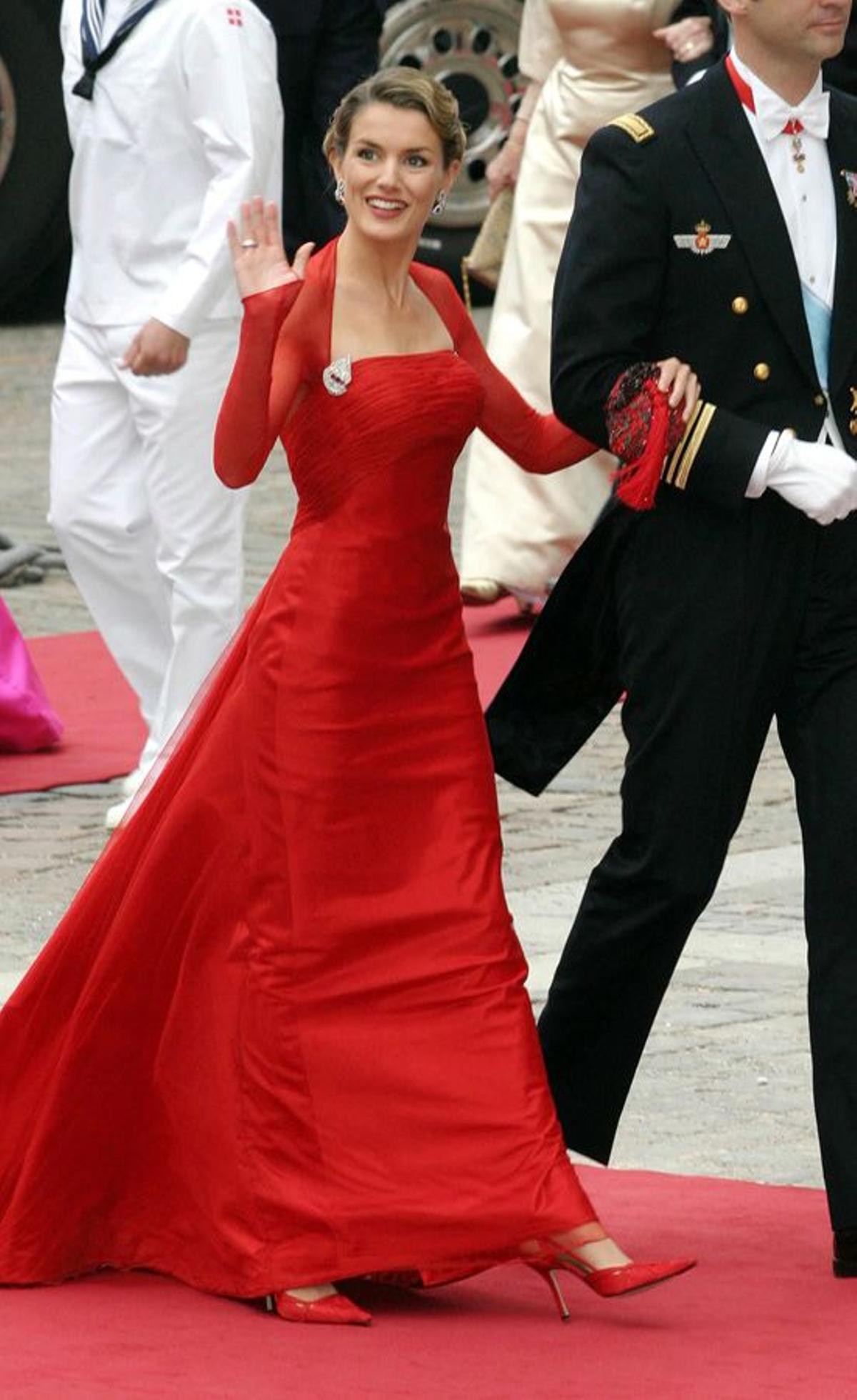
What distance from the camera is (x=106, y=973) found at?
4734 millimetres

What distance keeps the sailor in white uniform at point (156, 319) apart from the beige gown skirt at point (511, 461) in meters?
2.04

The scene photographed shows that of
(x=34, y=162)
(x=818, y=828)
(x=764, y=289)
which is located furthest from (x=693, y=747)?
(x=34, y=162)

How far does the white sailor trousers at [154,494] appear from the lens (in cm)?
744

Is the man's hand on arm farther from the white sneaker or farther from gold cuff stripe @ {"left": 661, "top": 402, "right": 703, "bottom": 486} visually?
gold cuff stripe @ {"left": 661, "top": 402, "right": 703, "bottom": 486}

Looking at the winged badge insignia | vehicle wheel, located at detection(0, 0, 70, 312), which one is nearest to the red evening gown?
the winged badge insignia

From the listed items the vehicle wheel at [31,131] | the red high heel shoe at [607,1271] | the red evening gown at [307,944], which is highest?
the red evening gown at [307,944]

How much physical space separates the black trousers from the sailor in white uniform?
240 centimetres

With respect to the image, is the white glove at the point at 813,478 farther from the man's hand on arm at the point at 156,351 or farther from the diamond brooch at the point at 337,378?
the man's hand on arm at the point at 156,351

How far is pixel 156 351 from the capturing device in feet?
22.8

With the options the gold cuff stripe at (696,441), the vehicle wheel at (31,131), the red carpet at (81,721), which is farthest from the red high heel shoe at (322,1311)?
the vehicle wheel at (31,131)

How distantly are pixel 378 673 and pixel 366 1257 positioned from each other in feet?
2.48

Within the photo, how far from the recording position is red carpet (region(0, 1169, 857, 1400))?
4.20m

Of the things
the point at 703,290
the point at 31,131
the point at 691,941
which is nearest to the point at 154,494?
the point at 691,941

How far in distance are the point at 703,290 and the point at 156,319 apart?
8.03 feet
